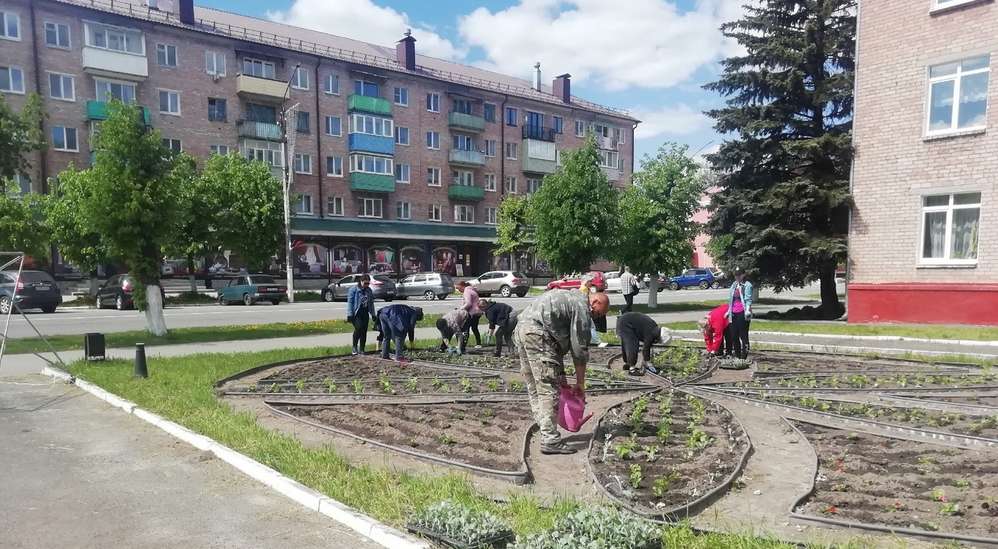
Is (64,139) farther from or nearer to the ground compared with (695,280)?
farther from the ground

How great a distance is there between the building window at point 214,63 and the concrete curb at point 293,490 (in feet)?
131

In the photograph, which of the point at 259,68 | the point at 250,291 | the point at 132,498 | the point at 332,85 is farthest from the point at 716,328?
the point at 332,85

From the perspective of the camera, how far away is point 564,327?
605 centimetres

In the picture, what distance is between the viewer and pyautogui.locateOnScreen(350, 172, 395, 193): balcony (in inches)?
1847

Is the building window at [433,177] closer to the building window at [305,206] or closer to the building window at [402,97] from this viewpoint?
the building window at [402,97]

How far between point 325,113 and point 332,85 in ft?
7.66

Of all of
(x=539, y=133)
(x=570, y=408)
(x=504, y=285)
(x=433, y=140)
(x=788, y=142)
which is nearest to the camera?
(x=570, y=408)

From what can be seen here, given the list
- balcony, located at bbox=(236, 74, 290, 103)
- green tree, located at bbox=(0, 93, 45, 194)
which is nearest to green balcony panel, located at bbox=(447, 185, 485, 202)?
balcony, located at bbox=(236, 74, 290, 103)

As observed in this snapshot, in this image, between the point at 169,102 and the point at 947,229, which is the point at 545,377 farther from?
the point at 169,102

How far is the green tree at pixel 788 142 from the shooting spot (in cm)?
1983

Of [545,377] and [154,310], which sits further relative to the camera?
[154,310]

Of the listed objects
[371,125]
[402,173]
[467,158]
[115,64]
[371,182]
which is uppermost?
[115,64]

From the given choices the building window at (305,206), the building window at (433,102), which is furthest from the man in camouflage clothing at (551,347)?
the building window at (433,102)

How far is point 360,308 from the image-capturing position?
42.7ft
